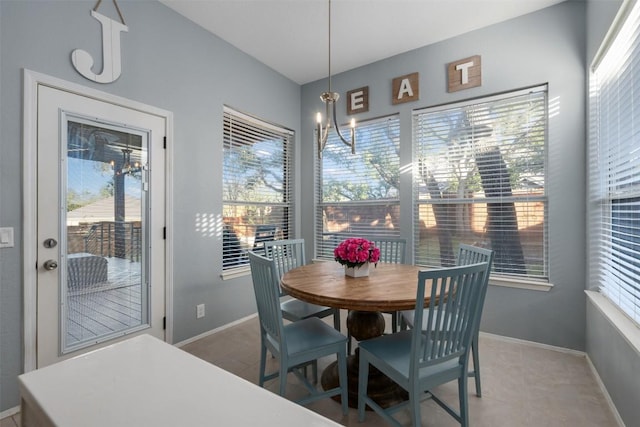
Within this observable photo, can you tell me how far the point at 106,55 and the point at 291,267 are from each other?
2.20 meters

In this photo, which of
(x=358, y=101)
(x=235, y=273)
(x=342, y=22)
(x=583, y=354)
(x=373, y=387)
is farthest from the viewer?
(x=358, y=101)

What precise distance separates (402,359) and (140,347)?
129 centimetres

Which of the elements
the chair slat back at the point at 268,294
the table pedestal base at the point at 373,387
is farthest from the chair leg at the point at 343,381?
the chair slat back at the point at 268,294

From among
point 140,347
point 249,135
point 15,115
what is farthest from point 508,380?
point 15,115

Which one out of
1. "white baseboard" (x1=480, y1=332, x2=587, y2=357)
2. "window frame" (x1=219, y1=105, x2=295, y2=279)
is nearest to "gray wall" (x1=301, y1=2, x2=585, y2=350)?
"white baseboard" (x1=480, y1=332, x2=587, y2=357)

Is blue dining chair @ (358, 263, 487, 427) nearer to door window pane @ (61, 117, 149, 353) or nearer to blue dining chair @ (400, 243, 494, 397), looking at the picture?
blue dining chair @ (400, 243, 494, 397)

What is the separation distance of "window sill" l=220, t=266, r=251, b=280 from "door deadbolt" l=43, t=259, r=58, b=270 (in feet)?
4.53

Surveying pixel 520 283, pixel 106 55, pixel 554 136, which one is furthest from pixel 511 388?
pixel 106 55

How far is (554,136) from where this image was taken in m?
2.64

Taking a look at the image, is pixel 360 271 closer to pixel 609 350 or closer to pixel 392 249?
pixel 392 249

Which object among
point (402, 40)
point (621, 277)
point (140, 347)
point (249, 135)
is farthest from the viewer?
point (249, 135)

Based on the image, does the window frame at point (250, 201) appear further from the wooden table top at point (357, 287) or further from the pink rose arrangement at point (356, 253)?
the pink rose arrangement at point (356, 253)

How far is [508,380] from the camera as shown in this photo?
7.18 ft

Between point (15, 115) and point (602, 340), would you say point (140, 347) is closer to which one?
point (15, 115)
